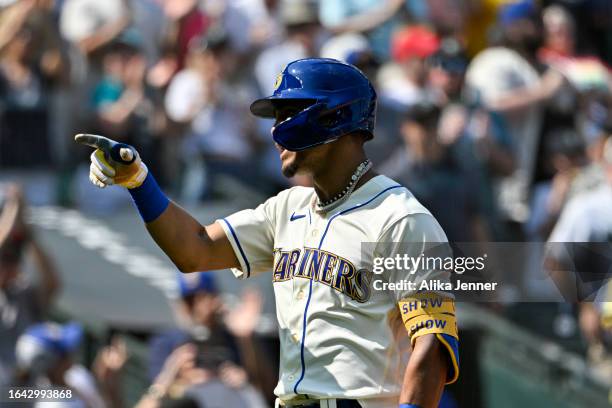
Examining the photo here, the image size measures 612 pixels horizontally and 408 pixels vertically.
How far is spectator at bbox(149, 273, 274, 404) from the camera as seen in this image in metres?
7.21

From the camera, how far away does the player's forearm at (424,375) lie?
12.8 ft

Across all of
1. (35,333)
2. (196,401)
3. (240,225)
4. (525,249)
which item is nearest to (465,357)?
(525,249)

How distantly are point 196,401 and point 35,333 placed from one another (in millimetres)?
962

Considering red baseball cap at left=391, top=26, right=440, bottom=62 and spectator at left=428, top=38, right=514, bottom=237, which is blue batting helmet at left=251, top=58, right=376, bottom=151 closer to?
spectator at left=428, top=38, right=514, bottom=237

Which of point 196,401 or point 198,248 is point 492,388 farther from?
point 198,248

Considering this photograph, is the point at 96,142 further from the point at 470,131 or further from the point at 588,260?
the point at 470,131

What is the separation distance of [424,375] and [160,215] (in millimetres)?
1021

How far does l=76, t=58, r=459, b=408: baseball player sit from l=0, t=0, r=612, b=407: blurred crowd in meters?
3.83

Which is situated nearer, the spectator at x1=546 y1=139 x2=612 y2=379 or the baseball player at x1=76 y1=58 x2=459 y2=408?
the baseball player at x1=76 y1=58 x2=459 y2=408

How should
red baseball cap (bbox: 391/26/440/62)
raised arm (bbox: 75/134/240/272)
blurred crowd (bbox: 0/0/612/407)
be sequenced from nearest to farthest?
raised arm (bbox: 75/134/240/272) → blurred crowd (bbox: 0/0/612/407) → red baseball cap (bbox: 391/26/440/62)

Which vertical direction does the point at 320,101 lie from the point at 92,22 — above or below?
below

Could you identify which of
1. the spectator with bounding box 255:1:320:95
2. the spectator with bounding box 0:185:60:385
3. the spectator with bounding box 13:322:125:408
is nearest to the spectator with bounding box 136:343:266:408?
the spectator with bounding box 13:322:125:408

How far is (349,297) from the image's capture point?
410 centimetres

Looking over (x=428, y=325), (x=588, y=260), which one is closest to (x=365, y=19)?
(x=588, y=260)
